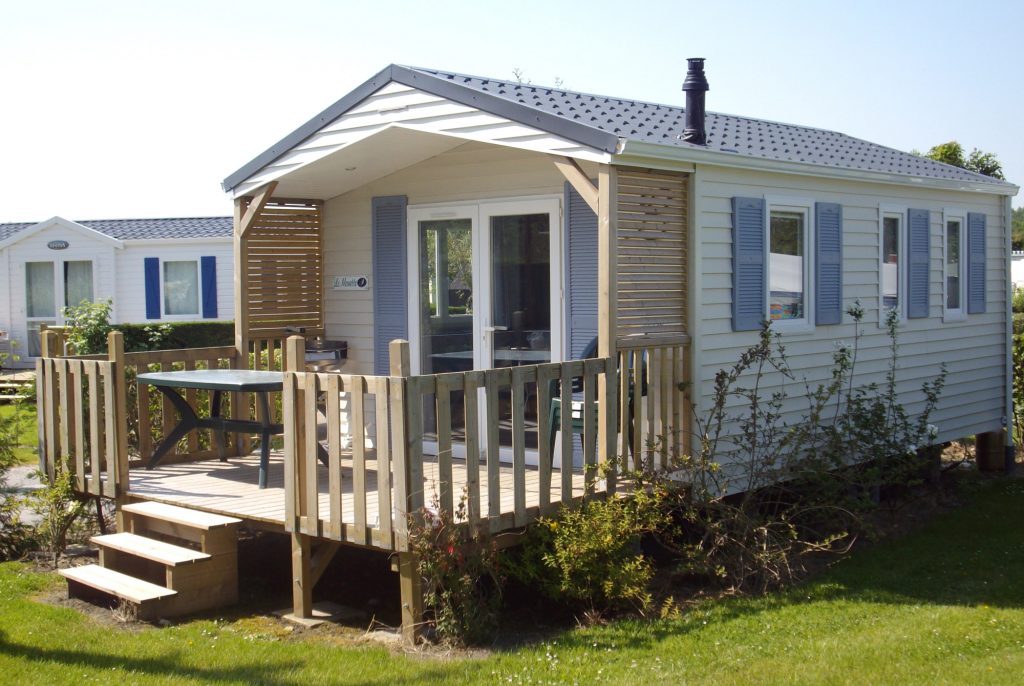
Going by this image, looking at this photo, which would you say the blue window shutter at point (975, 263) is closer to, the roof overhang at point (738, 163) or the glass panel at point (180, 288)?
the roof overhang at point (738, 163)

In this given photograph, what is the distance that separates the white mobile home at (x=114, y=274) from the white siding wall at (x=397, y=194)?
503 inches

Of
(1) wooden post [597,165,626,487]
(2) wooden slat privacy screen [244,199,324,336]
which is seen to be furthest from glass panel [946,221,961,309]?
(2) wooden slat privacy screen [244,199,324,336]

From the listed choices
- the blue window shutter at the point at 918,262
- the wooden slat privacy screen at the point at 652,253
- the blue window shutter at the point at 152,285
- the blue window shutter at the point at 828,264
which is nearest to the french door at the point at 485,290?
the wooden slat privacy screen at the point at 652,253

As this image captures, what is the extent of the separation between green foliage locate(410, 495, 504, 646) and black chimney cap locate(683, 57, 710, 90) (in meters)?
4.01

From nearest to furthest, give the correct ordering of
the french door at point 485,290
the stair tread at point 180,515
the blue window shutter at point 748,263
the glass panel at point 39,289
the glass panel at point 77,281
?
1. the stair tread at point 180,515
2. the blue window shutter at point 748,263
3. the french door at point 485,290
4. the glass panel at point 77,281
5. the glass panel at point 39,289

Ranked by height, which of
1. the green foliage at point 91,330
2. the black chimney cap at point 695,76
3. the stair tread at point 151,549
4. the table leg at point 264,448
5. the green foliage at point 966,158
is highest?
the green foliage at point 966,158

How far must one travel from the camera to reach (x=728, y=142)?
834cm

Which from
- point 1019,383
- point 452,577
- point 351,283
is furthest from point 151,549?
point 1019,383

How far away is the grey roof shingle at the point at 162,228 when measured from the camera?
72.2ft

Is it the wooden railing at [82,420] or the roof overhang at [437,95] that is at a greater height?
the roof overhang at [437,95]

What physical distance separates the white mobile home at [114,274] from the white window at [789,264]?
15.4 meters

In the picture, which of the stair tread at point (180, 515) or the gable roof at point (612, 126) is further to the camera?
the gable roof at point (612, 126)

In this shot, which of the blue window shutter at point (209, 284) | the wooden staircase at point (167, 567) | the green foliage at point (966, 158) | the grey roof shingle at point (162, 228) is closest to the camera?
the wooden staircase at point (167, 567)

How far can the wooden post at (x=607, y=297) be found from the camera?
6.52m
